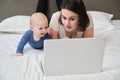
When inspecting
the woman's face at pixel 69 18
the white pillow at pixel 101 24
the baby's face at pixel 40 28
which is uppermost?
the woman's face at pixel 69 18

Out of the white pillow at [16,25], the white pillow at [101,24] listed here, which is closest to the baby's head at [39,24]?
the white pillow at [16,25]

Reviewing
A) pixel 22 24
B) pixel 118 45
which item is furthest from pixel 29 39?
pixel 118 45

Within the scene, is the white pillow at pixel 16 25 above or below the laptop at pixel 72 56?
below

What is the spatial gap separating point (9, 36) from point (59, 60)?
2.82 ft

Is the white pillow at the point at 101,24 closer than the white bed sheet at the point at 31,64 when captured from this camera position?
No

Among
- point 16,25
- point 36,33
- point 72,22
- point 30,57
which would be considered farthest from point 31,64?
point 16,25

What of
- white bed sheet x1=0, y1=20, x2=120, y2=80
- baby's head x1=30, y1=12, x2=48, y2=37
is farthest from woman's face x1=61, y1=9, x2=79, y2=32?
white bed sheet x1=0, y1=20, x2=120, y2=80

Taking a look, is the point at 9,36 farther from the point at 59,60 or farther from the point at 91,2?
the point at 91,2

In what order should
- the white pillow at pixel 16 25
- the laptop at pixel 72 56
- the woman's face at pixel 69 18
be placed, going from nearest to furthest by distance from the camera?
1. the laptop at pixel 72 56
2. the woman's face at pixel 69 18
3. the white pillow at pixel 16 25

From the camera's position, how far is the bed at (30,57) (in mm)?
1183

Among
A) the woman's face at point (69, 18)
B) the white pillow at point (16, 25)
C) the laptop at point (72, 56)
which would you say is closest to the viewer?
the laptop at point (72, 56)

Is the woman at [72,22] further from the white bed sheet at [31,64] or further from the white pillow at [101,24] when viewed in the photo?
the white pillow at [101,24]

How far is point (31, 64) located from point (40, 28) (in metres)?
0.25

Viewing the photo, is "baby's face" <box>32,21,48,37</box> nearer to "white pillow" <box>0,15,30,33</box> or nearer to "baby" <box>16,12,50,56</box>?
"baby" <box>16,12,50,56</box>
